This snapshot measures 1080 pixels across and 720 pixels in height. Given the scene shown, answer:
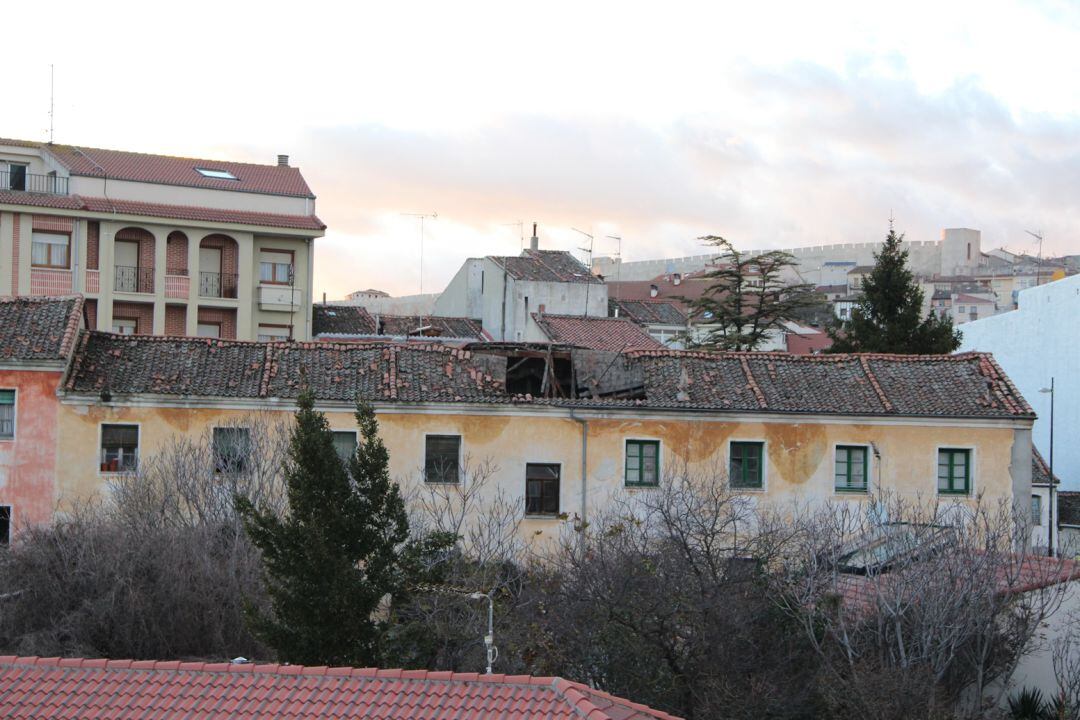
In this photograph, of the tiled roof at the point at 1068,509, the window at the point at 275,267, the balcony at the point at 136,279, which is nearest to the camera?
the tiled roof at the point at 1068,509

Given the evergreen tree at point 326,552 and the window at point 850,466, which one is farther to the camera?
the window at point 850,466

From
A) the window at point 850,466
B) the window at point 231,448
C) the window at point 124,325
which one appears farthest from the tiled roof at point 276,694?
the window at point 124,325

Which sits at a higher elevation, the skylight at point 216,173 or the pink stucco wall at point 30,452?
the skylight at point 216,173

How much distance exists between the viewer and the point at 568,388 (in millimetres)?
34375

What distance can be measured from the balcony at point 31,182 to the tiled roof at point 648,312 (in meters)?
24.7

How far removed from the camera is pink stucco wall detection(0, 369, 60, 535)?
30969 mm

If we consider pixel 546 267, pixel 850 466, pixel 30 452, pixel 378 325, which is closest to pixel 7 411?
pixel 30 452

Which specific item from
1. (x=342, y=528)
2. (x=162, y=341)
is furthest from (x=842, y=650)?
(x=162, y=341)

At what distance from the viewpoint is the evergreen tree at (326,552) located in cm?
2119

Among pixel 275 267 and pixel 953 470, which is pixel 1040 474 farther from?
pixel 275 267

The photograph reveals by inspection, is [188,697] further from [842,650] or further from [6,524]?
[6,524]

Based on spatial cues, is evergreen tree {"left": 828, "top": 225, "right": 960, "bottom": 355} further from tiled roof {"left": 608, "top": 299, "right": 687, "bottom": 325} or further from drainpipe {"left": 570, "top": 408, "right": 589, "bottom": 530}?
drainpipe {"left": 570, "top": 408, "right": 589, "bottom": 530}

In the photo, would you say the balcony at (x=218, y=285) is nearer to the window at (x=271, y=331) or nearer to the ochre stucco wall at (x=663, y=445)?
the window at (x=271, y=331)

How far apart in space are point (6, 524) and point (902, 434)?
797 inches
